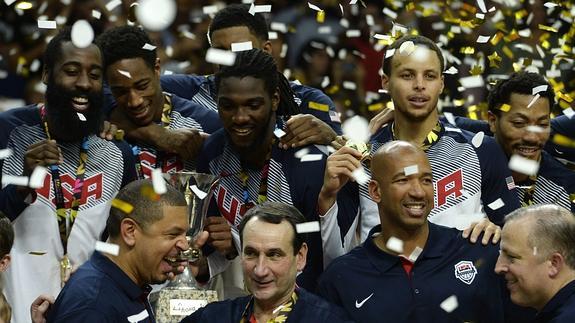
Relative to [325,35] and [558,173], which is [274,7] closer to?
[325,35]

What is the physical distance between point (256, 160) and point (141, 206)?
3.12 ft

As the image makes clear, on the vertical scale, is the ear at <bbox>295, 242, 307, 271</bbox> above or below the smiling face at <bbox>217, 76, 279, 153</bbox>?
below

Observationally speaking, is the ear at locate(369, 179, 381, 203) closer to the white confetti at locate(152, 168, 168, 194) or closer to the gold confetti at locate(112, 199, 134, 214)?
the white confetti at locate(152, 168, 168, 194)

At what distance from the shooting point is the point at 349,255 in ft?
16.7

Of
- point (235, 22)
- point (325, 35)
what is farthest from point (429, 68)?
point (325, 35)

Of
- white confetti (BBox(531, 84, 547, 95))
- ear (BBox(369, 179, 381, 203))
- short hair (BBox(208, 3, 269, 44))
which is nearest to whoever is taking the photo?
ear (BBox(369, 179, 381, 203))

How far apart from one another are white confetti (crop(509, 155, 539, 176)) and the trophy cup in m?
1.48

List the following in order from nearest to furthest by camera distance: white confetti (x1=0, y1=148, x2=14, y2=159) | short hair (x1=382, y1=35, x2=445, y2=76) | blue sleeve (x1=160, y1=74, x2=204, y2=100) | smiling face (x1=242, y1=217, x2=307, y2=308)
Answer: smiling face (x1=242, y1=217, x2=307, y2=308)
white confetti (x1=0, y1=148, x2=14, y2=159)
short hair (x1=382, y1=35, x2=445, y2=76)
blue sleeve (x1=160, y1=74, x2=204, y2=100)

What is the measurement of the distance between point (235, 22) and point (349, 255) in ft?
5.66

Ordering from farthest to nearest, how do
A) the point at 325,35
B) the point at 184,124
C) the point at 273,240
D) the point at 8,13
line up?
the point at 325,35 → the point at 8,13 → the point at 184,124 → the point at 273,240

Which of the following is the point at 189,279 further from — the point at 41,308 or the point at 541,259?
the point at 541,259

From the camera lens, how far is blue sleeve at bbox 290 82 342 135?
19.9 feet

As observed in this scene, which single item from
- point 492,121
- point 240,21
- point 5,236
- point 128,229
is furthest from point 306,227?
point 240,21

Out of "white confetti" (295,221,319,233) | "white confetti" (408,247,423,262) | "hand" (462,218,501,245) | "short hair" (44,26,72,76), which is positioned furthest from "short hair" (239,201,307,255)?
"short hair" (44,26,72,76)
